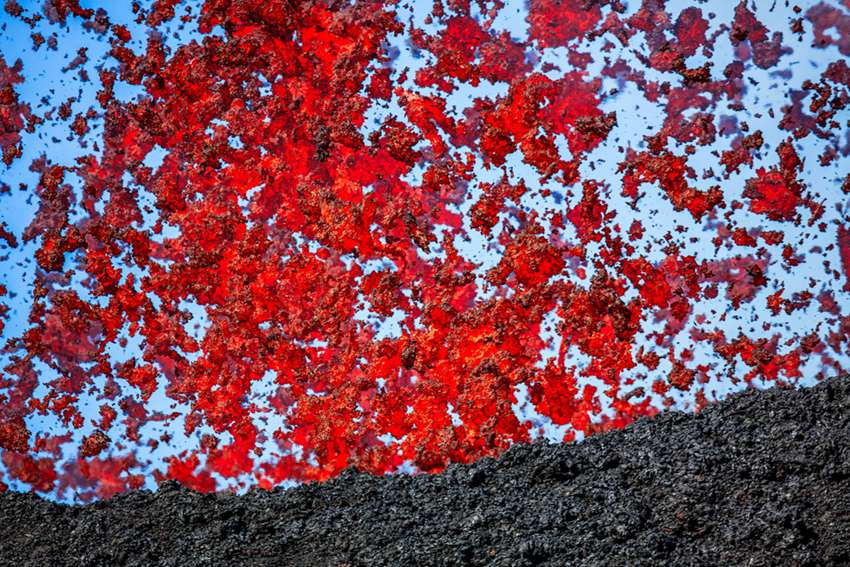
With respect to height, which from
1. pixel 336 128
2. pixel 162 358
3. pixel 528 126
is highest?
pixel 336 128

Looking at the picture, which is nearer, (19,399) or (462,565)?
(462,565)

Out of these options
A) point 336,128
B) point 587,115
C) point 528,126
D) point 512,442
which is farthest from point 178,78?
point 512,442

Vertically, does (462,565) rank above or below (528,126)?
below

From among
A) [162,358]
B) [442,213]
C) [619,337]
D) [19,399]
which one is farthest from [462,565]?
[19,399]

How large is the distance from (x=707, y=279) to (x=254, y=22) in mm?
1914

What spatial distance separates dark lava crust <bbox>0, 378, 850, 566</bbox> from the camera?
211 centimetres

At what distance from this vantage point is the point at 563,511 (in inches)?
89.4

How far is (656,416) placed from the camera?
269 centimetres

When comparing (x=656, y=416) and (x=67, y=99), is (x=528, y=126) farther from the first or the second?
(x=67, y=99)

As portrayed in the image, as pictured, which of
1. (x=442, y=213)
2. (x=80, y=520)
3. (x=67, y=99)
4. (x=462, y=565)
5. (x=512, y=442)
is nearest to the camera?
(x=462, y=565)

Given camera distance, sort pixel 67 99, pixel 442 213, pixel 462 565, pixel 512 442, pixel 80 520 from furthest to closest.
A: pixel 67 99 < pixel 442 213 < pixel 512 442 < pixel 80 520 < pixel 462 565

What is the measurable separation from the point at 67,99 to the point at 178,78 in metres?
0.44

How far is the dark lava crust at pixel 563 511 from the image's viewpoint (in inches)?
83.2

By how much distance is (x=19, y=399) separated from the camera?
130 inches
